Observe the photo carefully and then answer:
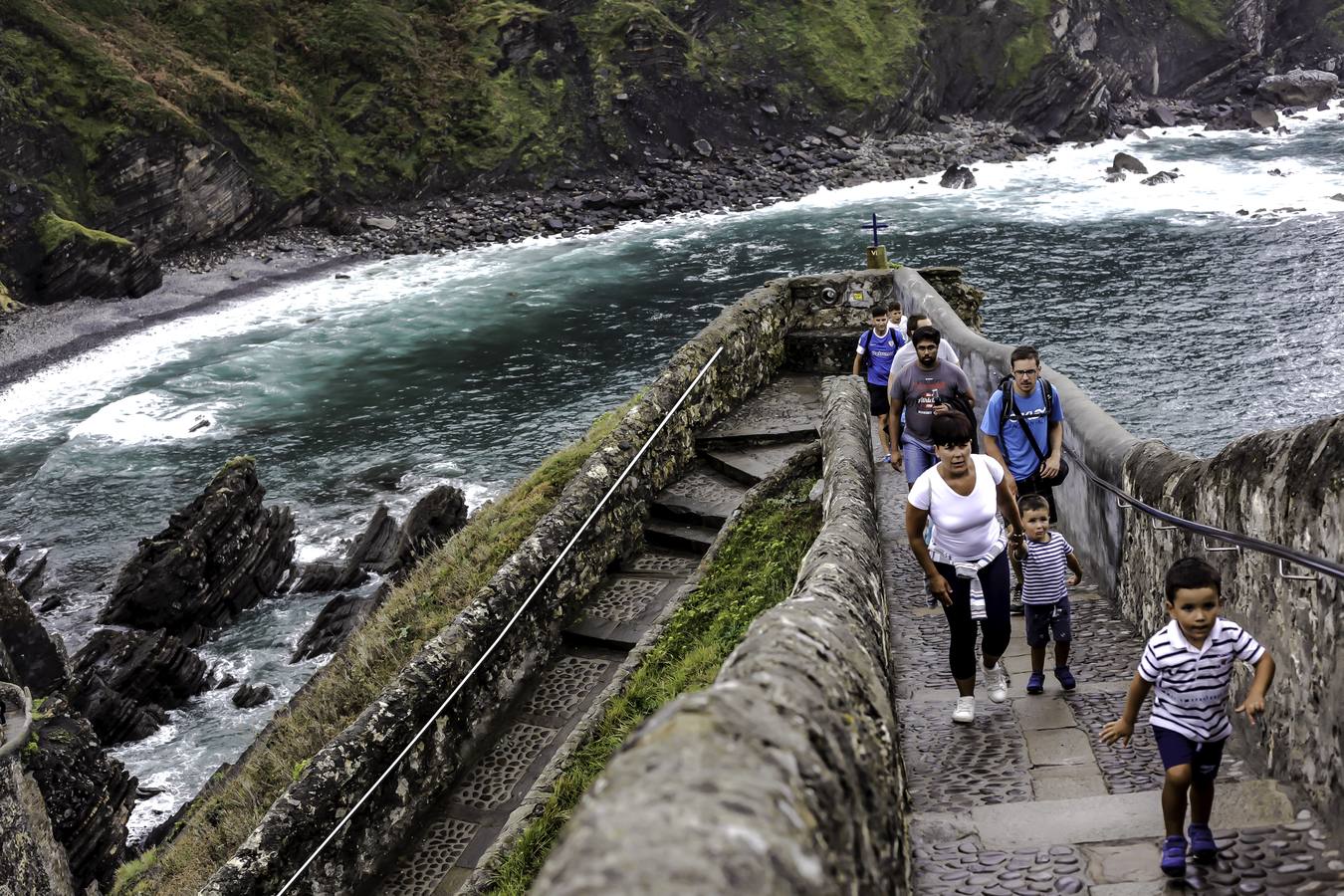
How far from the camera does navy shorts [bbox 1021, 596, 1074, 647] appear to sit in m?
7.00

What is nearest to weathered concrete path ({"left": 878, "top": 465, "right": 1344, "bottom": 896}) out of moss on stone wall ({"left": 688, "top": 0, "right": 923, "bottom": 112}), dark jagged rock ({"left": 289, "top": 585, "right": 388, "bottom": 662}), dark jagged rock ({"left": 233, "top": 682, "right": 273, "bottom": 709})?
dark jagged rock ({"left": 233, "top": 682, "right": 273, "bottom": 709})

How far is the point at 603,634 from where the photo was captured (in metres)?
10.4

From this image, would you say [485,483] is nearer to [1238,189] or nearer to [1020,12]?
[1238,189]

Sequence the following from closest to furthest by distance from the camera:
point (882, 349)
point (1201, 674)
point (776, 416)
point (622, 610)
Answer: point (1201, 674), point (622, 610), point (882, 349), point (776, 416)

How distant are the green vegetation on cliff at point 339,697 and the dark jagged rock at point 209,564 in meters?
11.2

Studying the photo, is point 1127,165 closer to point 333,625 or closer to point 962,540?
point 333,625

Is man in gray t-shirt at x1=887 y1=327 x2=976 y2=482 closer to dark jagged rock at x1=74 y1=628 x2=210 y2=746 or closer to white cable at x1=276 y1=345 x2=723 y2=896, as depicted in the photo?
white cable at x1=276 y1=345 x2=723 y2=896

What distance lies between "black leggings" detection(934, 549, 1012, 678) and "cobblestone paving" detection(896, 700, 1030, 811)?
35 centimetres

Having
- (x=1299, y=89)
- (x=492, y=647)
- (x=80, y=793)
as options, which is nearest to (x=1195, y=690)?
(x=492, y=647)

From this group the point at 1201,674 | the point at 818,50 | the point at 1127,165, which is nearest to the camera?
the point at 1201,674

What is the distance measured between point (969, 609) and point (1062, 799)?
119 cm

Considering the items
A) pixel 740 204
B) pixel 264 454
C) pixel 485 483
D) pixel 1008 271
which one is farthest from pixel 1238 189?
pixel 264 454

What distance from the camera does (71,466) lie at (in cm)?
3406

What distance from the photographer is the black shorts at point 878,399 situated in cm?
1143
